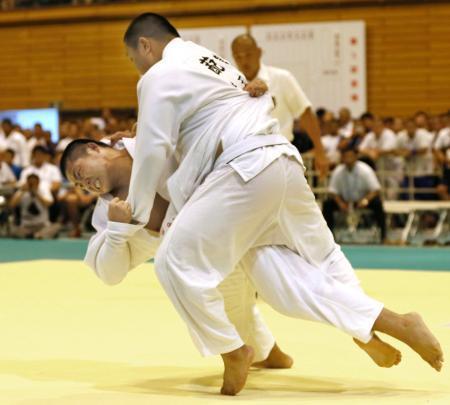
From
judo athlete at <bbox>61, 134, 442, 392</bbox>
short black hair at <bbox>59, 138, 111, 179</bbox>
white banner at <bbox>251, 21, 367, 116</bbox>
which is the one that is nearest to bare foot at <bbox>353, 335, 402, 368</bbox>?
judo athlete at <bbox>61, 134, 442, 392</bbox>

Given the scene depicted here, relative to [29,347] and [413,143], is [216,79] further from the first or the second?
[413,143]

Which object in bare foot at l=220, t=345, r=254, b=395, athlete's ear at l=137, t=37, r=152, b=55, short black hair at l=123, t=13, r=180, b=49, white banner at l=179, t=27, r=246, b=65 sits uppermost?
short black hair at l=123, t=13, r=180, b=49

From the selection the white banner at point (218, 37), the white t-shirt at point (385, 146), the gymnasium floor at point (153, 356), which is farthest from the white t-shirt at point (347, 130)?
the gymnasium floor at point (153, 356)

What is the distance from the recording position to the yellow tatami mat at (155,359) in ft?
11.3

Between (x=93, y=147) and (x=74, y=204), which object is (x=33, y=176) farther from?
(x=93, y=147)

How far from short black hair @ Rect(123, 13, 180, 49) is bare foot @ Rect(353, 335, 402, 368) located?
1329 mm

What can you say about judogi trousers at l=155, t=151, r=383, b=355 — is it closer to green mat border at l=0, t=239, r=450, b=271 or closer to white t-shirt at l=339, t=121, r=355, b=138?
green mat border at l=0, t=239, r=450, b=271

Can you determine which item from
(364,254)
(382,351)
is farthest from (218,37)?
(382,351)

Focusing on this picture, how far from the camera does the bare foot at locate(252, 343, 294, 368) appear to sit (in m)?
3.95

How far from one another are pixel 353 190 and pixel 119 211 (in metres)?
8.24

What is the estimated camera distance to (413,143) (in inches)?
500

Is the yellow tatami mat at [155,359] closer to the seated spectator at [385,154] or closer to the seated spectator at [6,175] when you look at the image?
the seated spectator at [385,154]

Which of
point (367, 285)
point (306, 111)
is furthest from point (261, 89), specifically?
point (367, 285)

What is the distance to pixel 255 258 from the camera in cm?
356
